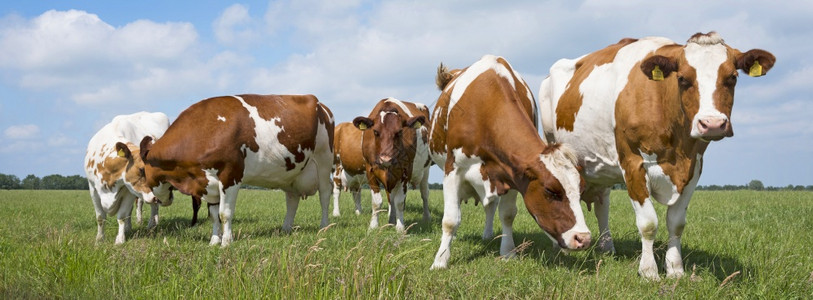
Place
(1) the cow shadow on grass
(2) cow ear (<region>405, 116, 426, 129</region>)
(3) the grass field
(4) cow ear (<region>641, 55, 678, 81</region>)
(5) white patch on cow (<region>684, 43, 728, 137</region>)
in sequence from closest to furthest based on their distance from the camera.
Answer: (3) the grass field → (5) white patch on cow (<region>684, 43, 728, 137</region>) → (4) cow ear (<region>641, 55, 678, 81</region>) → (1) the cow shadow on grass → (2) cow ear (<region>405, 116, 426, 129</region>)

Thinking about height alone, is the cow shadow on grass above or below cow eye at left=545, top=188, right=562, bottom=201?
below

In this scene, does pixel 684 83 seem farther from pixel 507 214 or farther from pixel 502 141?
pixel 507 214

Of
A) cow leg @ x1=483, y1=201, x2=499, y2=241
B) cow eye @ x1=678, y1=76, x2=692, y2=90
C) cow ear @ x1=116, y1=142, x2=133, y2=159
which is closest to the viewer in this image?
cow eye @ x1=678, y1=76, x2=692, y2=90

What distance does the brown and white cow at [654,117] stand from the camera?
204 inches

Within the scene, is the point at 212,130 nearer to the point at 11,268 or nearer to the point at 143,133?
the point at 11,268

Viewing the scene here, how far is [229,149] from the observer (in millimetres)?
8727

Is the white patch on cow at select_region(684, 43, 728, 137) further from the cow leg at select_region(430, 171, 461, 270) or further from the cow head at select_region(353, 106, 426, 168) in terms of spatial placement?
the cow head at select_region(353, 106, 426, 168)

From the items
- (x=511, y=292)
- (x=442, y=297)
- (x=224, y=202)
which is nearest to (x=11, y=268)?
(x=224, y=202)

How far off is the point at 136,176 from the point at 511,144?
263 inches

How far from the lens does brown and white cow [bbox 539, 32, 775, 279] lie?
17.0 feet

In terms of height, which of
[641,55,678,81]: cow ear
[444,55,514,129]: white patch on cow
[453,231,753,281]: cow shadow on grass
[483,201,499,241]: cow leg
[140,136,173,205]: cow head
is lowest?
[453,231,753,281]: cow shadow on grass

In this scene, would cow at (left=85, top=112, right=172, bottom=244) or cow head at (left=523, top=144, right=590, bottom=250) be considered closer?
cow head at (left=523, top=144, right=590, bottom=250)

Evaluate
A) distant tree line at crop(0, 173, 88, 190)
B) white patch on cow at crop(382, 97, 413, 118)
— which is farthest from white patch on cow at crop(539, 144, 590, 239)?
distant tree line at crop(0, 173, 88, 190)

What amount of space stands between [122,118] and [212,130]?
437 centimetres
